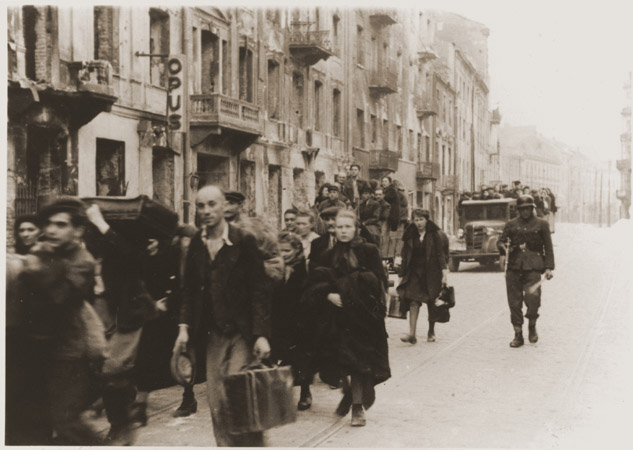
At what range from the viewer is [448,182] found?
56.9 m

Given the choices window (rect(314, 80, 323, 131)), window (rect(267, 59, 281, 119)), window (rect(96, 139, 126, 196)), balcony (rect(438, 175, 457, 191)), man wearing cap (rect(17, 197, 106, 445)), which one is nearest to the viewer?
man wearing cap (rect(17, 197, 106, 445))

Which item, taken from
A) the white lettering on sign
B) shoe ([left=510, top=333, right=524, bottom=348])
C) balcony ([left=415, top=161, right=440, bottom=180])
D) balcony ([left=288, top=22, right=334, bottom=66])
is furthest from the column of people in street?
balcony ([left=415, top=161, right=440, bottom=180])

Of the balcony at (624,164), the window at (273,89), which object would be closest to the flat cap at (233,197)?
the balcony at (624,164)

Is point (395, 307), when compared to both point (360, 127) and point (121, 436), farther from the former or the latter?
point (360, 127)

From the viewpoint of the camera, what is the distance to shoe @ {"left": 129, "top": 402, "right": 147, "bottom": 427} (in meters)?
6.83

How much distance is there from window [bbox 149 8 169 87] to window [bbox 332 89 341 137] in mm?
13065

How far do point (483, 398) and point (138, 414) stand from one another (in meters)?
3.28

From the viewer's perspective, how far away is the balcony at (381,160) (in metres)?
37.6

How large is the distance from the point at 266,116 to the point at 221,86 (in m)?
3.59

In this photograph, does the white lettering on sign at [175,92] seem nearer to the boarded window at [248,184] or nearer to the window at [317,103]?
the boarded window at [248,184]

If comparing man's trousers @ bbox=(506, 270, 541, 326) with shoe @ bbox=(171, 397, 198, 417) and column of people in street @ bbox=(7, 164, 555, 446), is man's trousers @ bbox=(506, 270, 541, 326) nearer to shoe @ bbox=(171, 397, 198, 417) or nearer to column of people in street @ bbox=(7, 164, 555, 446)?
column of people in street @ bbox=(7, 164, 555, 446)

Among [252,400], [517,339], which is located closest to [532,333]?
[517,339]

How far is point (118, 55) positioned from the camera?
736 inches

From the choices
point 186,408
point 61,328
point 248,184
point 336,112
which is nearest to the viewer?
point 61,328
